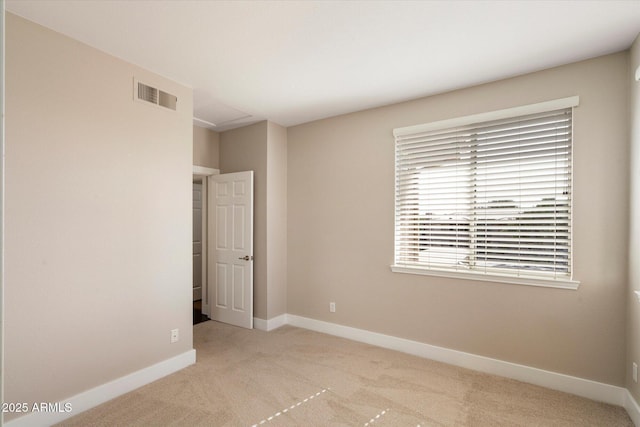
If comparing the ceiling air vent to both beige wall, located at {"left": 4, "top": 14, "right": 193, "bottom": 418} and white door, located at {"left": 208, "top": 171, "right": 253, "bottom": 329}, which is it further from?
white door, located at {"left": 208, "top": 171, "right": 253, "bottom": 329}

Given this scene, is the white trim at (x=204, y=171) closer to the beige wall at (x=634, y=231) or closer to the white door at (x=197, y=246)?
the white door at (x=197, y=246)

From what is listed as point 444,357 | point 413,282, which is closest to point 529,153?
point 413,282

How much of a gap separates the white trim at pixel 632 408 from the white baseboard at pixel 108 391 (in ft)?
11.5

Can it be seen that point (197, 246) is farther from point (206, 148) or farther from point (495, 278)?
point (495, 278)

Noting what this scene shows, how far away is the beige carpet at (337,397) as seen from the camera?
2.33 m

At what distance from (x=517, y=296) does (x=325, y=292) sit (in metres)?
2.09

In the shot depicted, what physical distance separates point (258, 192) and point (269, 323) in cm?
168

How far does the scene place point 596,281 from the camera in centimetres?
259

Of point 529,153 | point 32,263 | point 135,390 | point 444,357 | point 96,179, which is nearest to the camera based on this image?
point 32,263

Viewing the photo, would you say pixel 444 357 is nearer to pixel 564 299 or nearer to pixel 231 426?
pixel 564 299

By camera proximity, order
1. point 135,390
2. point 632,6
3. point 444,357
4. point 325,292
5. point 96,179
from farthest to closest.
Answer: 1. point 325,292
2. point 444,357
3. point 135,390
4. point 96,179
5. point 632,6

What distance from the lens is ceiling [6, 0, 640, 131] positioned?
80.7 inches

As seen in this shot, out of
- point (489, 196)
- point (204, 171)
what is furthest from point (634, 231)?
point (204, 171)

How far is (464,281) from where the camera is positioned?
3178 mm
